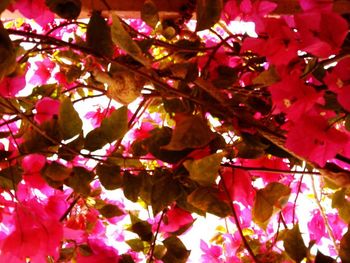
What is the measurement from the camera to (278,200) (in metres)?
0.65

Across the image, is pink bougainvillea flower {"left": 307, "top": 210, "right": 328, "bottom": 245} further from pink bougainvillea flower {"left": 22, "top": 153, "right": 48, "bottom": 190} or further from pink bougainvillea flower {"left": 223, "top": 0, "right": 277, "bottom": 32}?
pink bougainvillea flower {"left": 22, "top": 153, "right": 48, "bottom": 190}

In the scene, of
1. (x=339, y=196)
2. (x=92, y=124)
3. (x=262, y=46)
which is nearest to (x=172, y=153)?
(x=262, y=46)

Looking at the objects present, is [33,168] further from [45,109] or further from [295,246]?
[295,246]

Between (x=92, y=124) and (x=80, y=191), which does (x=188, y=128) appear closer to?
(x=80, y=191)

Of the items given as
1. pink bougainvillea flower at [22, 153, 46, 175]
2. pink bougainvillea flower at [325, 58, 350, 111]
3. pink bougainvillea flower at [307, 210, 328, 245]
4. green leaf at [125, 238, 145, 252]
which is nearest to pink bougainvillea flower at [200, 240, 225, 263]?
pink bougainvillea flower at [307, 210, 328, 245]

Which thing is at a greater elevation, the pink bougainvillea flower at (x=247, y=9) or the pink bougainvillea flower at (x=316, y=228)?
the pink bougainvillea flower at (x=247, y=9)

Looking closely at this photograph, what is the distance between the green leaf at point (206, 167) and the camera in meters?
0.48

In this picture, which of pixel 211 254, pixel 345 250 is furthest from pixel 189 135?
pixel 211 254

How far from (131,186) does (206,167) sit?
0.52 ft

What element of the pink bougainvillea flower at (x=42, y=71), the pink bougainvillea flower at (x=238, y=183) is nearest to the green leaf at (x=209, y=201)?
the pink bougainvillea flower at (x=238, y=183)

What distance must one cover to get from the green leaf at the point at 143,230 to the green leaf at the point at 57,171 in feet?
0.58

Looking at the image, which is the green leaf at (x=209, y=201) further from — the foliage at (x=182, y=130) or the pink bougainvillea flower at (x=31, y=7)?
the pink bougainvillea flower at (x=31, y=7)

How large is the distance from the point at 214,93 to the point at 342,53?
0.54 feet

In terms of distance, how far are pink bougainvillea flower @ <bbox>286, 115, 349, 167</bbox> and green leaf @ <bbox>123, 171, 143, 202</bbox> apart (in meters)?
0.22
